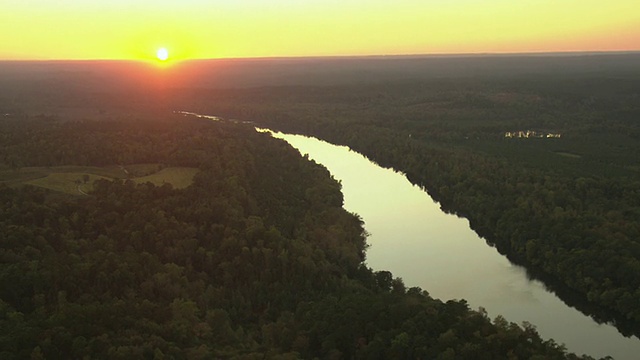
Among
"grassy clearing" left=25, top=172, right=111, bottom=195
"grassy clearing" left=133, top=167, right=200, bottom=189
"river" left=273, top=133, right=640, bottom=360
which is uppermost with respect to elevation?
"grassy clearing" left=25, top=172, right=111, bottom=195

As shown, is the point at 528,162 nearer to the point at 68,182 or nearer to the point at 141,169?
the point at 141,169

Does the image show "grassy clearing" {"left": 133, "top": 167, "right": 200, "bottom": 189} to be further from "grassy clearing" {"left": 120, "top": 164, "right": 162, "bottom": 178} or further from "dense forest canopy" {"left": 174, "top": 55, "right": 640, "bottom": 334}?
"dense forest canopy" {"left": 174, "top": 55, "right": 640, "bottom": 334}

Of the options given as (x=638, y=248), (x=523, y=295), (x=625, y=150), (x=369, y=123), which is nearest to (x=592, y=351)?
(x=523, y=295)

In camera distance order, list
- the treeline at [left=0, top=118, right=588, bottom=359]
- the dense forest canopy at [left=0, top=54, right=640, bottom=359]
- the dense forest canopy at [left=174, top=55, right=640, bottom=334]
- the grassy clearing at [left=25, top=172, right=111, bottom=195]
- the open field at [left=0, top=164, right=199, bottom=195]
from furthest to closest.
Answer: the open field at [left=0, top=164, right=199, bottom=195] < the grassy clearing at [left=25, top=172, right=111, bottom=195] < the dense forest canopy at [left=174, top=55, right=640, bottom=334] < the dense forest canopy at [left=0, top=54, right=640, bottom=359] < the treeline at [left=0, top=118, right=588, bottom=359]

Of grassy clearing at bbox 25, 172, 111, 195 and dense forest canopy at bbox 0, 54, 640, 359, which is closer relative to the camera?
dense forest canopy at bbox 0, 54, 640, 359

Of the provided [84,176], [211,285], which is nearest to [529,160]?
[211,285]

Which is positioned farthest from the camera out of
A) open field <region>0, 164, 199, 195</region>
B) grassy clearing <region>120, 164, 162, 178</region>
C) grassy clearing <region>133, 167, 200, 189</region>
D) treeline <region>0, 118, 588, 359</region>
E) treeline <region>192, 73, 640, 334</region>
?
grassy clearing <region>120, 164, 162, 178</region>

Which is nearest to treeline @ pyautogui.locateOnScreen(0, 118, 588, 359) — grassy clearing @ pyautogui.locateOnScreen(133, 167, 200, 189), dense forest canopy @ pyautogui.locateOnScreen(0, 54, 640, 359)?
dense forest canopy @ pyautogui.locateOnScreen(0, 54, 640, 359)
